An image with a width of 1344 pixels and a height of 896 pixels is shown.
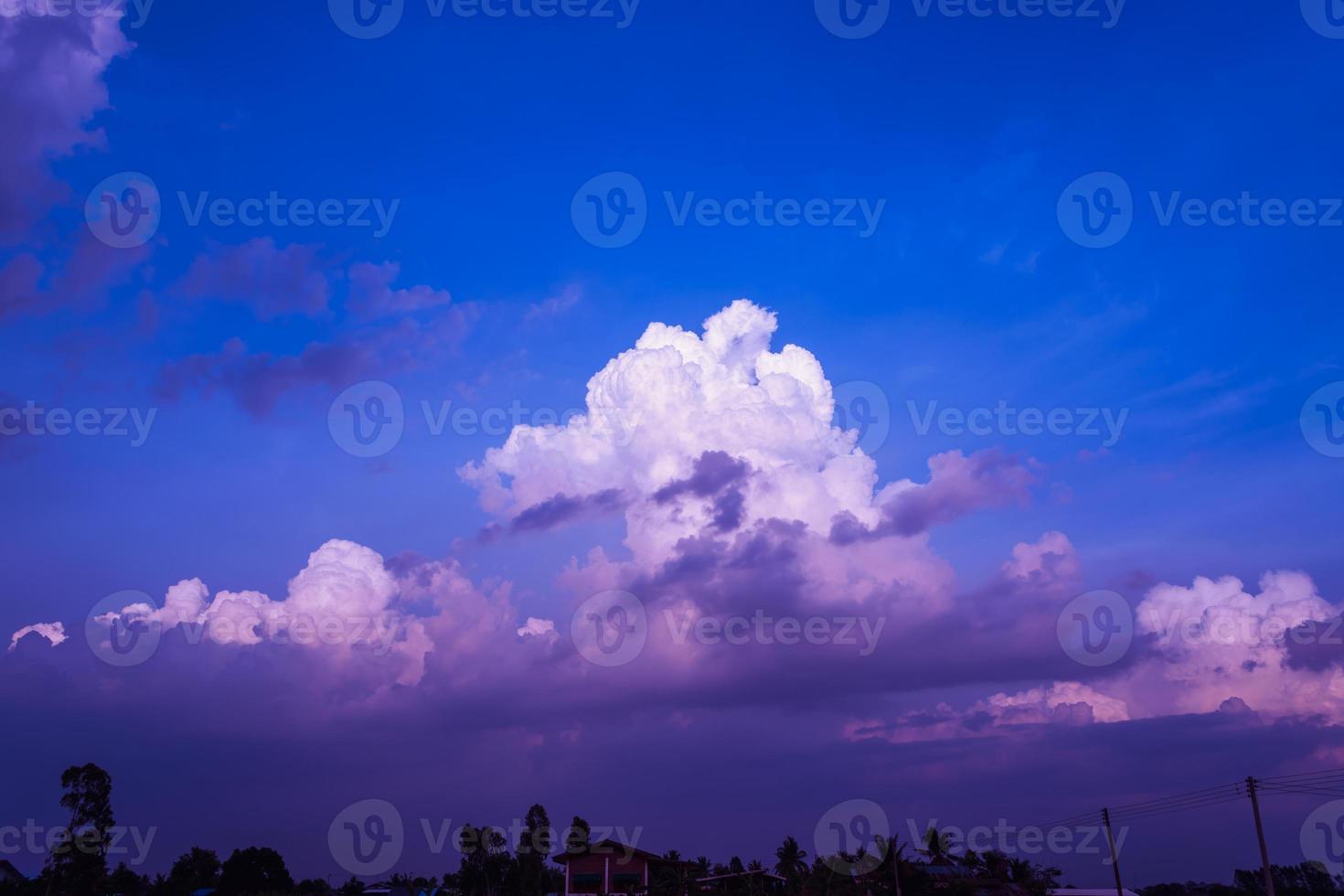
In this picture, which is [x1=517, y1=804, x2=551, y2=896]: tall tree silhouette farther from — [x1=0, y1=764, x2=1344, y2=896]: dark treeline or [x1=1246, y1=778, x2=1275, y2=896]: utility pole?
[x1=1246, y1=778, x2=1275, y2=896]: utility pole

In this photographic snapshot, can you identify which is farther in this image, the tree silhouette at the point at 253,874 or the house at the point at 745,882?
the tree silhouette at the point at 253,874

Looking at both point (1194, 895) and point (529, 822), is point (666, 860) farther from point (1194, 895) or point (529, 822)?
point (1194, 895)

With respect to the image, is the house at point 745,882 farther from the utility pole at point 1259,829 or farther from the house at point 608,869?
the utility pole at point 1259,829

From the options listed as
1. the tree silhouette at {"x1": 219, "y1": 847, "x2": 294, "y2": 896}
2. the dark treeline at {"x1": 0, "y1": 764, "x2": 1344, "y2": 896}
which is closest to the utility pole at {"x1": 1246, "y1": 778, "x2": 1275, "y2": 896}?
the dark treeline at {"x1": 0, "y1": 764, "x2": 1344, "y2": 896}

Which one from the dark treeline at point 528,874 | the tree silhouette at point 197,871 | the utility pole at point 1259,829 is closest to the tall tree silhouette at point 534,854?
the dark treeline at point 528,874

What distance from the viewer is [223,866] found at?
117375 millimetres

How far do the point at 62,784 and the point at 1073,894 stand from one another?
111893 millimetres

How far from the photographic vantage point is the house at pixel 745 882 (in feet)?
305

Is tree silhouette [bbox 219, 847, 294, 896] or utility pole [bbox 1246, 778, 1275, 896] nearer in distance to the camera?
utility pole [bbox 1246, 778, 1275, 896]

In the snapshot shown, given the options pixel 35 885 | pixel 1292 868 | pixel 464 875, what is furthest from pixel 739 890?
pixel 1292 868

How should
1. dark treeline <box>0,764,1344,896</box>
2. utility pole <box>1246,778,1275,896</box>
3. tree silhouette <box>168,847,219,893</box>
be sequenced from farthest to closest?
tree silhouette <box>168,847,219,893</box>
dark treeline <box>0,764,1344,896</box>
utility pole <box>1246,778,1275,896</box>

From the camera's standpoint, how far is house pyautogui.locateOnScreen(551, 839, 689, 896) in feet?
314

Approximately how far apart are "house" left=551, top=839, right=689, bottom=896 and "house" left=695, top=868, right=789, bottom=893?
423 centimetres

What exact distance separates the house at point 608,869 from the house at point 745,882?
423 cm
